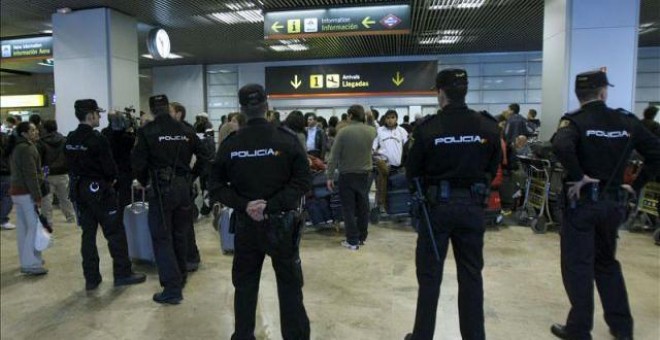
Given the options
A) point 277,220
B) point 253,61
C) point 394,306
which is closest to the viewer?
point 277,220

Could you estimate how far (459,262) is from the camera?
2.61 meters

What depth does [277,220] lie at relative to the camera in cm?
247

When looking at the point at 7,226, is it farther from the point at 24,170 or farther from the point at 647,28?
the point at 647,28

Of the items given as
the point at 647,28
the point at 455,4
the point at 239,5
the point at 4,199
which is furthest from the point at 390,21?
the point at 647,28

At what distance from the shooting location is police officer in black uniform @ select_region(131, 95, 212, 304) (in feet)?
11.6

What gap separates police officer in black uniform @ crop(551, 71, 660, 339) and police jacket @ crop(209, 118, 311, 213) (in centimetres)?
156

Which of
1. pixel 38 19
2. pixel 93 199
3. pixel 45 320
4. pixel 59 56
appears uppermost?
pixel 38 19

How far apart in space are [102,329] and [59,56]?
7028 mm

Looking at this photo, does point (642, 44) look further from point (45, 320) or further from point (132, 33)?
point (45, 320)

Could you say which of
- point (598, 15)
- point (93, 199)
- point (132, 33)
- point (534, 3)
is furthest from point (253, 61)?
point (93, 199)

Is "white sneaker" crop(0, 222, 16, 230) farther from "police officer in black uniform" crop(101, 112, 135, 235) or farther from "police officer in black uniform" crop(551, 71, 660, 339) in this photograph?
"police officer in black uniform" crop(551, 71, 660, 339)

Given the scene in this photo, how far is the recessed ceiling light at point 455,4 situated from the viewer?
8.13 metres

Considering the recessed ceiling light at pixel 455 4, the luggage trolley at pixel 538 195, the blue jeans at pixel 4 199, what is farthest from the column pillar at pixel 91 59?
the luggage trolley at pixel 538 195

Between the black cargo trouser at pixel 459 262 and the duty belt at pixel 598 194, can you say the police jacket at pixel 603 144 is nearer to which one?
the duty belt at pixel 598 194
